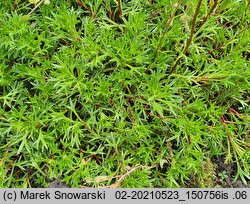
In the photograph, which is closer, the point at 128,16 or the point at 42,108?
the point at 42,108

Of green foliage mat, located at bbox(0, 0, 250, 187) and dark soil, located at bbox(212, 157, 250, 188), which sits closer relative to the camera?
green foliage mat, located at bbox(0, 0, 250, 187)

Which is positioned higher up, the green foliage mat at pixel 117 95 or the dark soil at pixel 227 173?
the green foliage mat at pixel 117 95

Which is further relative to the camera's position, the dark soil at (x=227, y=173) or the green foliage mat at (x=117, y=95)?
A: the dark soil at (x=227, y=173)

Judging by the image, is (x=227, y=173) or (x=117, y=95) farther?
(x=227, y=173)

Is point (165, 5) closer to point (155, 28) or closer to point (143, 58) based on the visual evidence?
point (155, 28)

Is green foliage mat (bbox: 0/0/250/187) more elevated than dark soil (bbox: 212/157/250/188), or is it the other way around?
green foliage mat (bbox: 0/0/250/187)

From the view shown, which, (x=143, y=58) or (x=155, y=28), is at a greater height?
(x=155, y=28)

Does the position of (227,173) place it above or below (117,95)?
below

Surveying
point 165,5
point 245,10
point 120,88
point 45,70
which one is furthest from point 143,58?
point 245,10
